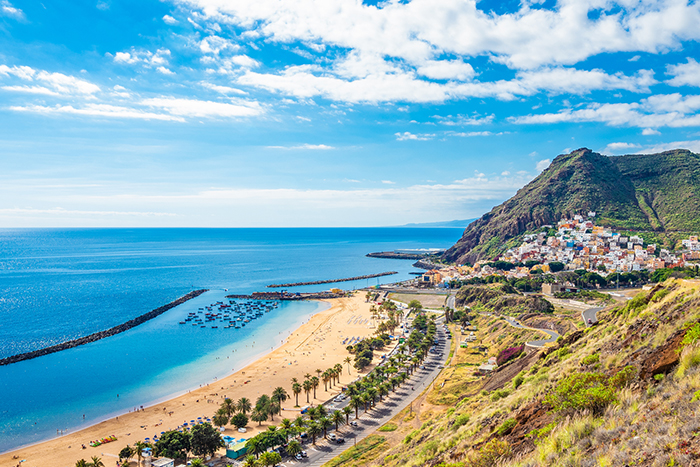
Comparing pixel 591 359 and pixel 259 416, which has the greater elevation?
pixel 591 359

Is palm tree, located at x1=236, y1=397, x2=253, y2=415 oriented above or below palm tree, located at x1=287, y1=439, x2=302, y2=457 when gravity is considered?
below

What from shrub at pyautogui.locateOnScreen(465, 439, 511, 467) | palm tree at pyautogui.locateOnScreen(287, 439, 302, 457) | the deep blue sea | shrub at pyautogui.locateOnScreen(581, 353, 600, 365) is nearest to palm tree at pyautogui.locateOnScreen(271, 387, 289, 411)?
palm tree at pyautogui.locateOnScreen(287, 439, 302, 457)

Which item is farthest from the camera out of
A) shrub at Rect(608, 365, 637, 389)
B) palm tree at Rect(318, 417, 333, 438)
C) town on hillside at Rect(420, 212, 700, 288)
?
town on hillside at Rect(420, 212, 700, 288)

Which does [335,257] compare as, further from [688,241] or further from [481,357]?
[481,357]

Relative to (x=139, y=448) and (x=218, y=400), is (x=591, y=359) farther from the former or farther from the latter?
(x=218, y=400)

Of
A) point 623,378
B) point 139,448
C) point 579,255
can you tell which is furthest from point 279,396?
point 579,255

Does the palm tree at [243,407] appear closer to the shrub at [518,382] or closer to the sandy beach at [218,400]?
the sandy beach at [218,400]

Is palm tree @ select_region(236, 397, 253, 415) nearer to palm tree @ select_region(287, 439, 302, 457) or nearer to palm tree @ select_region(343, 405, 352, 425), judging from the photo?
palm tree @ select_region(343, 405, 352, 425)
